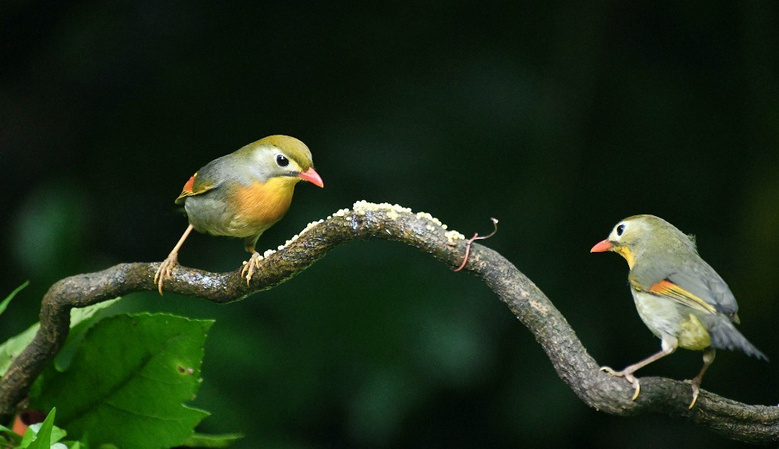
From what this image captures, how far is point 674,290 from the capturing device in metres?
2.18

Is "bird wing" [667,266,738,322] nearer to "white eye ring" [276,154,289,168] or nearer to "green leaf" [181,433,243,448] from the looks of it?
"white eye ring" [276,154,289,168]

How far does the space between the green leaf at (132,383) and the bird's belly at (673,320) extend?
3.79ft

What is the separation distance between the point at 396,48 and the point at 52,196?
203 cm

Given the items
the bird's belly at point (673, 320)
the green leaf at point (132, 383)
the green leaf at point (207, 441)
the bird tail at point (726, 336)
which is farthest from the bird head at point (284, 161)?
Result: the bird tail at point (726, 336)

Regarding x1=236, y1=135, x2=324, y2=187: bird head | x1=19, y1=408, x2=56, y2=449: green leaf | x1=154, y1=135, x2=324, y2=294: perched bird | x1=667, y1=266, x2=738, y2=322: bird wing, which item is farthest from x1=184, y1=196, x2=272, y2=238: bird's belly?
x1=667, y1=266, x2=738, y2=322: bird wing

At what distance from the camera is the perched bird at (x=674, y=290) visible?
6.81 feet

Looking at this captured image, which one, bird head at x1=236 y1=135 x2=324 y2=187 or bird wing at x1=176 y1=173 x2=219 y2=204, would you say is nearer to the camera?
bird head at x1=236 y1=135 x2=324 y2=187

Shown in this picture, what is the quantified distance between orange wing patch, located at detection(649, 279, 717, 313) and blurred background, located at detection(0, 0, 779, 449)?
2.21m

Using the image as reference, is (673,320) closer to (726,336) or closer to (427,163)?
(726,336)

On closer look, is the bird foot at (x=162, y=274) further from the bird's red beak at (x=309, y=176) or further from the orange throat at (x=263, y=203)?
the bird's red beak at (x=309, y=176)

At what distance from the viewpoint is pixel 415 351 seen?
4.38m

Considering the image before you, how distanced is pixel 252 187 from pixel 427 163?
2.45m

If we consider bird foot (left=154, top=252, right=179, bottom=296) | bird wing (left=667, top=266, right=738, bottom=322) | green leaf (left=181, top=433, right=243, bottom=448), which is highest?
bird wing (left=667, top=266, right=738, bottom=322)

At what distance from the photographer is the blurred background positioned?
446 cm
